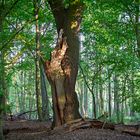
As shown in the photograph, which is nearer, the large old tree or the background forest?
the large old tree

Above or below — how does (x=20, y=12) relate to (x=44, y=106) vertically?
above

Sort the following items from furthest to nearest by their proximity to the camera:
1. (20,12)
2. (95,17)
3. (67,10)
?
(95,17) → (20,12) → (67,10)

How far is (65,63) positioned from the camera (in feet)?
45.2

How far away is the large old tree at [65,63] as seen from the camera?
1352 cm

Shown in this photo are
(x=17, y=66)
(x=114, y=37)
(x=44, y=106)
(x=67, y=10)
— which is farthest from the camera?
(x=17, y=66)

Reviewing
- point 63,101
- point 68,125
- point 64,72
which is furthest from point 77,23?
point 68,125

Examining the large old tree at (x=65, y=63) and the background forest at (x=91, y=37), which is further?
the background forest at (x=91, y=37)

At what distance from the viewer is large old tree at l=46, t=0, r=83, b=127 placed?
13.5 m

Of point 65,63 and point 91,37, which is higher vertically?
point 91,37

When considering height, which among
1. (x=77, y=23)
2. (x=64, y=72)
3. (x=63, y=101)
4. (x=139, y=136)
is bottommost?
(x=139, y=136)

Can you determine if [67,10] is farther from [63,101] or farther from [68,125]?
[68,125]

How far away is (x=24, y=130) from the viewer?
15039 millimetres

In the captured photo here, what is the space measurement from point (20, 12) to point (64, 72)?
4.65 m

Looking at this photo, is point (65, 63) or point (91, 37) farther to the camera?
point (91, 37)
